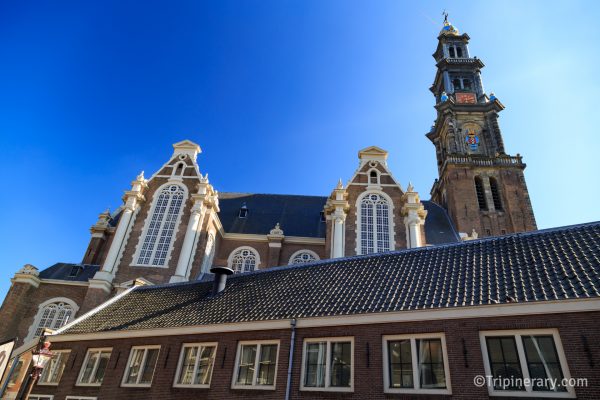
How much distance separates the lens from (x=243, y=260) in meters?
28.8

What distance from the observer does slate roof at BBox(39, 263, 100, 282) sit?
2533 cm

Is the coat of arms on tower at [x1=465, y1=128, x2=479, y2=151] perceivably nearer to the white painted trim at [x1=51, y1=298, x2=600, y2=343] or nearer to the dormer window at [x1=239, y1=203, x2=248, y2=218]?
the dormer window at [x1=239, y1=203, x2=248, y2=218]

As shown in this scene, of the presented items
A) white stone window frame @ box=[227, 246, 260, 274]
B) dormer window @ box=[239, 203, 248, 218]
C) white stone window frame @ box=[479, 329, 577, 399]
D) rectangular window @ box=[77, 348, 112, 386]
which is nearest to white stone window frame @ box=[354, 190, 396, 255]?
white stone window frame @ box=[227, 246, 260, 274]

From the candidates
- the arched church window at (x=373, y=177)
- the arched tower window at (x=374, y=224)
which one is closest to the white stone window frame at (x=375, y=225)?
the arched tower window at (x=374, y=224)

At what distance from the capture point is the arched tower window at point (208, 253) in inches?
1013

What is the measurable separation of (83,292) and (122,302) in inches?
394

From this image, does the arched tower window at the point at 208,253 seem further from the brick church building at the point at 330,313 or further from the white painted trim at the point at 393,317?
the white painted trim at the point at 393,317

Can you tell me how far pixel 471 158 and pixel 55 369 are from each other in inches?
1321

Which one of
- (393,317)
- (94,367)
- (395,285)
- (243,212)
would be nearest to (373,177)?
(243,212)

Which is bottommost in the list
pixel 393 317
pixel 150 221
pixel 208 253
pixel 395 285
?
pixel 393 317

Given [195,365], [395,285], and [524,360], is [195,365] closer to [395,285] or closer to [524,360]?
[395,285]

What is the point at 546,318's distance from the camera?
29.0 ft

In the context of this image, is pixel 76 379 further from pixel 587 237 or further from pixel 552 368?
pixel 587 237

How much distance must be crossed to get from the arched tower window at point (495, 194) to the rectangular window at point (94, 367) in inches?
1199
